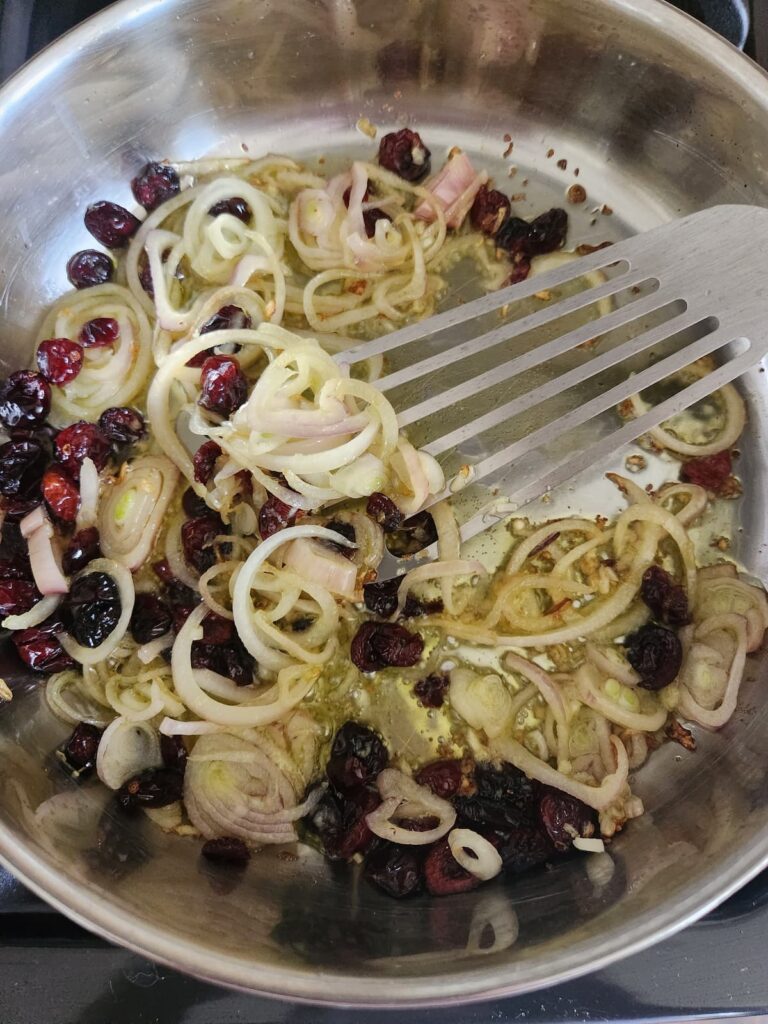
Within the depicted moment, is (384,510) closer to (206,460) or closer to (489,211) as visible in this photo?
(206,460)

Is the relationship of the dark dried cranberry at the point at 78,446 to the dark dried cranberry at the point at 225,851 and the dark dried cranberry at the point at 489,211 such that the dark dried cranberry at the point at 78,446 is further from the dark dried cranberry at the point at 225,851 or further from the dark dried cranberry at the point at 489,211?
the dark dried cranberry at the point at 489,211

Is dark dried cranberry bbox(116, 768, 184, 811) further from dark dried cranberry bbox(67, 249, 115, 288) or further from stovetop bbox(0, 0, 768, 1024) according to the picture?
dark dried cranberry bbox(67, 249, 115, 288)

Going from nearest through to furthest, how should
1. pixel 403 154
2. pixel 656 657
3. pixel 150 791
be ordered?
pixel 150 791, pixel 656 657, pixel 403 154

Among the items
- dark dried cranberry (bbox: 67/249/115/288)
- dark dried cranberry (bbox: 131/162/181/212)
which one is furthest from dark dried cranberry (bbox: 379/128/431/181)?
dark dried cranberry (bbox: 67/249/115/288)

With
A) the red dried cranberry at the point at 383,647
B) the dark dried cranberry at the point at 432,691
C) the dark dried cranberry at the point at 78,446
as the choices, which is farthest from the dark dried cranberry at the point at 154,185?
the dark dried cranberry at the point at 432,691

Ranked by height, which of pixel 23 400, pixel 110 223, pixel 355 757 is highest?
pixel 110 223

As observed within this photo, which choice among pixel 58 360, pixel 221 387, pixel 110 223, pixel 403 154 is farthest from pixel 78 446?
pixel 403 154

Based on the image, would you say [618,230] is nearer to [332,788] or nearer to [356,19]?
[356,19]
